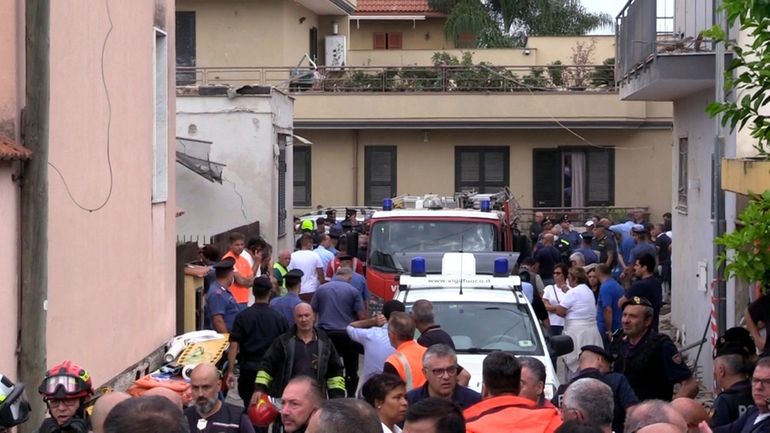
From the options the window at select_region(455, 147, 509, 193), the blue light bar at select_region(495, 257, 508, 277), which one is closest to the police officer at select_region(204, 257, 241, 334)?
the blue light bar at select_region(495, 257, 508, 277)

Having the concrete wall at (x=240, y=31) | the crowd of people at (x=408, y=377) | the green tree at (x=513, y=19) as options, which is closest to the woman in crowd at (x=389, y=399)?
the crowd of people at (x=408, y=377)

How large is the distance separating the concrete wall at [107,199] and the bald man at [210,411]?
262 centimetres

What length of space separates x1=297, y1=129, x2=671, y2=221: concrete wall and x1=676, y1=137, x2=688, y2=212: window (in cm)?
1540

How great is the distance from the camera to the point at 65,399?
6.85 meters

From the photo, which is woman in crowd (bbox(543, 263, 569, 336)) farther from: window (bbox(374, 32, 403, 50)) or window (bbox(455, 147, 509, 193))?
window (bbox(374, 32, 403, 50))

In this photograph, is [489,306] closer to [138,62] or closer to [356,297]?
[356,297]

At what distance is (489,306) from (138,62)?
437 cm

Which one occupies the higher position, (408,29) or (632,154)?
(408,29)

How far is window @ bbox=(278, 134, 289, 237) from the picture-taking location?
78.7ft

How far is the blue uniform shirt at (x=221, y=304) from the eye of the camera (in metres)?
12.8

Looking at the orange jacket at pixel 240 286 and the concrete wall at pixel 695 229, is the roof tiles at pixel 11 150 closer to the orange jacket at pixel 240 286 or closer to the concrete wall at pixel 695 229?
the orange jacket at pixel 240 286

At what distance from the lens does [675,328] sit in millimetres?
20344

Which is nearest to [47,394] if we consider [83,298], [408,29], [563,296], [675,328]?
[83,298]

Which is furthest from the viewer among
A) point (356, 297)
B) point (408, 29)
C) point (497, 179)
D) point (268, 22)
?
point (408, 29)
